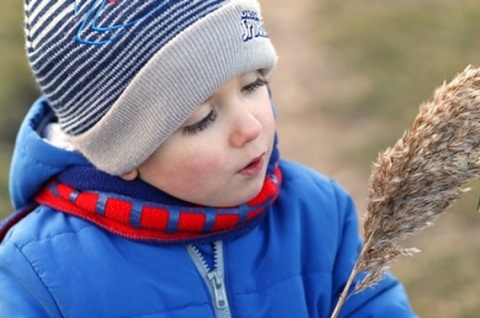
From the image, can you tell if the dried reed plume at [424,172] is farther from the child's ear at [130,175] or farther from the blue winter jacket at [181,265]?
the child's ear at [130,175]

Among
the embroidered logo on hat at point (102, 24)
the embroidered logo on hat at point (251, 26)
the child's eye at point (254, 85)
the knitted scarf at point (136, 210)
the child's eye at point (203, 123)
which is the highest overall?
the embroidered logo on hat at point (251, 26)

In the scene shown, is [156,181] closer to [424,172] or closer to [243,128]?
[243,128]

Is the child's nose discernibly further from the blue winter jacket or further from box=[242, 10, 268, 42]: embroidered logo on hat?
the blue winter jacket

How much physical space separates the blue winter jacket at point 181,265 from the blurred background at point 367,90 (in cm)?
172

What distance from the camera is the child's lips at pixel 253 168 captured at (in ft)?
8.34

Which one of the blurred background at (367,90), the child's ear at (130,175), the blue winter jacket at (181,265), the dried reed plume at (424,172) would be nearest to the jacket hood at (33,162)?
the blue winter jacket at (181,265)

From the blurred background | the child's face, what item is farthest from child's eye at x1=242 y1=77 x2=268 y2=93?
the blurred background

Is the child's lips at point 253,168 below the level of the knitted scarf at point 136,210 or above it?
above

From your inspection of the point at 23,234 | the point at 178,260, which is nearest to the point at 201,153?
the point at 178,260

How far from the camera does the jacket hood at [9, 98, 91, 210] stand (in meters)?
2.68

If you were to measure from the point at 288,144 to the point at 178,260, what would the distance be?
3404 millimetres

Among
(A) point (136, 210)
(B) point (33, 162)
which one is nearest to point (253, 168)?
(A) point (136, 210)

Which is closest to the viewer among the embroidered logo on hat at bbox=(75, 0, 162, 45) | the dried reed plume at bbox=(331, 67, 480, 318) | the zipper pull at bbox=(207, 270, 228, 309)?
the dried reed plume at bbox=(331, 67, 480, 318)

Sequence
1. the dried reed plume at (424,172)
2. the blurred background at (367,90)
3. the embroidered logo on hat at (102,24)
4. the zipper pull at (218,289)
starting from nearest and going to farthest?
the dried reed plume at (424,172) < the embroidered logo on hat at (102,24) < the zipper pull at (218,289) < the blurred background at (367,90)
